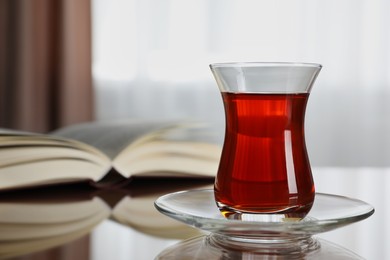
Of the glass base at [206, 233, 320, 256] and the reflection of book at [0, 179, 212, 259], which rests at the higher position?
the glass base at [206, 233, 320, 256]

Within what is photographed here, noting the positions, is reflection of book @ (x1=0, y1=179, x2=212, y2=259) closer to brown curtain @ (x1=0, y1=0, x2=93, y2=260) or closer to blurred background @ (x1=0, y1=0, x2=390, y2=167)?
blurred background @ (x1=0, y1=0, x2=390, y2=167)

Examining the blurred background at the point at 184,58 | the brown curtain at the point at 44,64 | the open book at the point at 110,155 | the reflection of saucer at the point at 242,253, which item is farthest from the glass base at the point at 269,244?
the brown curtain at the point at 44,64

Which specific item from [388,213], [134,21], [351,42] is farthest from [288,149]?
[134,21]

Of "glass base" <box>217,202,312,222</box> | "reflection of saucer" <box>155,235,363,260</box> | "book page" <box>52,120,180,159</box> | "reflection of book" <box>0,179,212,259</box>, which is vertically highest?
"book page" <box>52,120,180,159</box>

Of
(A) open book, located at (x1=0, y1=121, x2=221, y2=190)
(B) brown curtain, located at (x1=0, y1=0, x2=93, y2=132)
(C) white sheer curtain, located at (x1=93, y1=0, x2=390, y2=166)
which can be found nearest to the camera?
(A) open book, located at (x1=0, y1=121, x2=221, y2=190)

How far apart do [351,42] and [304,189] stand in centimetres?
181

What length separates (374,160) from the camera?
236 cm

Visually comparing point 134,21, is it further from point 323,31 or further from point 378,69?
point 378,69

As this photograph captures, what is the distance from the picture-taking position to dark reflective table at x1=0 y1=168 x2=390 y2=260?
54 centimetres

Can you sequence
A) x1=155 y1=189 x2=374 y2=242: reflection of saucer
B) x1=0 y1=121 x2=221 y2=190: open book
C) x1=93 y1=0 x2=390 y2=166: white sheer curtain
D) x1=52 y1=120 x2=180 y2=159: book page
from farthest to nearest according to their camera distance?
x1=93 y1=0 x2=390 y2=166: white sheer curtain
x1=52 y1=120 x2=180 y2=159: book page
x1=0 y1=121 x2=221 y2=190: open book
x1=155 y1=189 x2=374 y2=242: reflection of saucer

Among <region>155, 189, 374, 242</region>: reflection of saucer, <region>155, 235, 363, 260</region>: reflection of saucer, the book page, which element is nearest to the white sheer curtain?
the book page

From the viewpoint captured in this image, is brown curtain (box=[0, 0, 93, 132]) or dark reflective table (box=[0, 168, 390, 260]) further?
brown curtain (box=[0, 0, 93, 132])

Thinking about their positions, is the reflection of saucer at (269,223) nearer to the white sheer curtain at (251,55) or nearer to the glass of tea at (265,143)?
the glass of tea at (265,143)

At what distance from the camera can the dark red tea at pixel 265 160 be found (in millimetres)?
568
